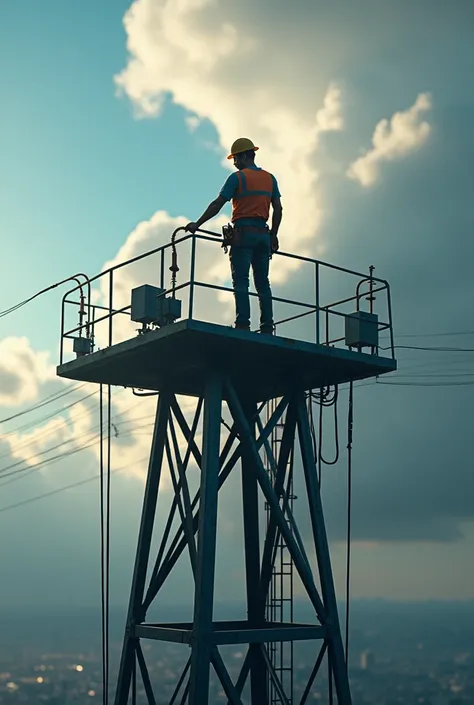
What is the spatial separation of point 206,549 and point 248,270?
17.2 ft

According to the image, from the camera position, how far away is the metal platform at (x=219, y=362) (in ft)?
62.8

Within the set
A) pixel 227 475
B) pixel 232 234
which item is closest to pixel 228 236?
pixel 232 234

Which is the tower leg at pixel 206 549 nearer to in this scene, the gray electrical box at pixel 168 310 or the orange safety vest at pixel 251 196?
the gray electrical box at pixel 168 310

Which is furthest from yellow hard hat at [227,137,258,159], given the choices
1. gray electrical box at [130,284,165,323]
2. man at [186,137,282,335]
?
gray electrical box at [130,284,165,323]

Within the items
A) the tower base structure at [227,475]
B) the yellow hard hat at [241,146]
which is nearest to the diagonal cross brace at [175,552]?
the tower base structure at [227,475]

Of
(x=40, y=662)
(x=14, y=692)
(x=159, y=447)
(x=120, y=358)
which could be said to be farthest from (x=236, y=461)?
(x=40, y=662)

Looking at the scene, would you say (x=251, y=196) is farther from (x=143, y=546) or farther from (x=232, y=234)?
(x=143, y=546)

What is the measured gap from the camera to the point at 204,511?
19.3m

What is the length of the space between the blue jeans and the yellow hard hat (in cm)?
153

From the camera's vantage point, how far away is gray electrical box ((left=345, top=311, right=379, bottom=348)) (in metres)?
21.5

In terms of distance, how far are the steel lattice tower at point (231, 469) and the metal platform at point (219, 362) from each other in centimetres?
2

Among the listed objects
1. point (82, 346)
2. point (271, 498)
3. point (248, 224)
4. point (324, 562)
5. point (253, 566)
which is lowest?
point (253, 566)

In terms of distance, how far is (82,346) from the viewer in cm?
2248

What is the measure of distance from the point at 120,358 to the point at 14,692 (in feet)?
261
